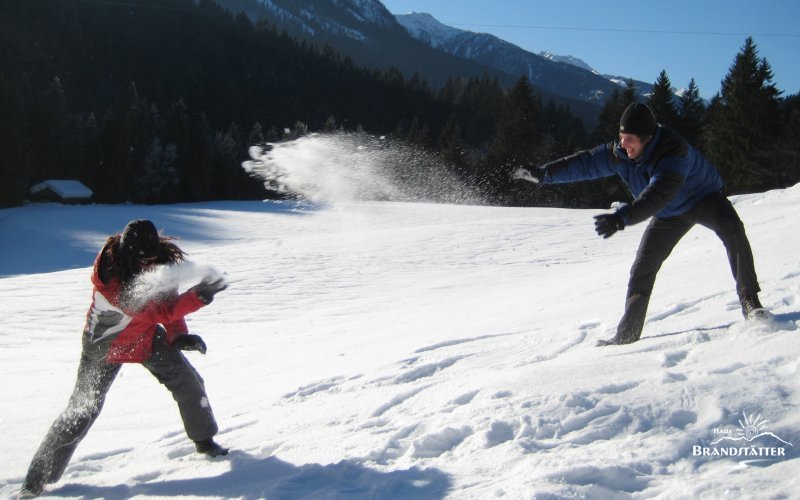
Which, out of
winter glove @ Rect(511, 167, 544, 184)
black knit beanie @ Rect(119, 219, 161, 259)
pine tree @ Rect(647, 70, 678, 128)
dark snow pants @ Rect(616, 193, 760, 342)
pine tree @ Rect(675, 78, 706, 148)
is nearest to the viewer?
black knit beanie @ Rect(119, 219, 161, 259)

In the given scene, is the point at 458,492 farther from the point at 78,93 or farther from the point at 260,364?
the point at 78,93

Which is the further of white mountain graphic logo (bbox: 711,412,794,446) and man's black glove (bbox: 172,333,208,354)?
man's black glove (bbox: 172,333,208,354)

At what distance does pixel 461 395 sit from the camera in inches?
141

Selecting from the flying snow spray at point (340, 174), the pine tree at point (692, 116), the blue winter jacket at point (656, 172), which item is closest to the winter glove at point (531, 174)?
the blue winter jacket at point (656, 172)

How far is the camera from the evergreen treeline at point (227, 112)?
117 feet

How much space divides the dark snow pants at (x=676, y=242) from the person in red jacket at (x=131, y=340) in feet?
9.48

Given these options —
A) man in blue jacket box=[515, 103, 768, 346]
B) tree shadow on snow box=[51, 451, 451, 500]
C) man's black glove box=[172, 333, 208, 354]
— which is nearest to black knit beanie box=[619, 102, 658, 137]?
man in blue jacket box=[515, 103, 768, 346]

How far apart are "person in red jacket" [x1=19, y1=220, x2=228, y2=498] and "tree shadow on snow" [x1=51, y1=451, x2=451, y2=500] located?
22 centimetres

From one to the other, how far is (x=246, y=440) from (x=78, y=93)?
95183 mm

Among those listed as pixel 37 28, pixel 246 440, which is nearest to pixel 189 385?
pixel 246 440

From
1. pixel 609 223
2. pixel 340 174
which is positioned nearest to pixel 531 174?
pixel 609 223

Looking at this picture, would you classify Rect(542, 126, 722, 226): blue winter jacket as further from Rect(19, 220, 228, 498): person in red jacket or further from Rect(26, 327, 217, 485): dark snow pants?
Rect(26, 327, 217, 485): dark snow pants

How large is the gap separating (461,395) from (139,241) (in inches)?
80.1

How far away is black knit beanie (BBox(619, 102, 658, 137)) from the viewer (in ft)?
12.4
